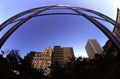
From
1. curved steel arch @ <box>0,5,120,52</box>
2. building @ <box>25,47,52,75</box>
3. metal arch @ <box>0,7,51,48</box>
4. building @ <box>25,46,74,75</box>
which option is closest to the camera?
building @ <box>25,47,52,75</box>

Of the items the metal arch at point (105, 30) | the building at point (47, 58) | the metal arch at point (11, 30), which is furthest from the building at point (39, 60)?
the metal arch at point (105, 30)

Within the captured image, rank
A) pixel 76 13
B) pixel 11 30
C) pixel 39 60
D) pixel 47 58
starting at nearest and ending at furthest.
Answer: pixel 39 60 < pixel 11 30 < pixel 47 58 < pixel 76 13

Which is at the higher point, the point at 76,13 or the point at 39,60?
the point at 76,13

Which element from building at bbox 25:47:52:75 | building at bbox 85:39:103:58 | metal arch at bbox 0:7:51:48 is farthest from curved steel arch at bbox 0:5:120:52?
building at bbox 25:47:52:75

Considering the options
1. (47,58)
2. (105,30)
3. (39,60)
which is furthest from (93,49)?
(39,60)

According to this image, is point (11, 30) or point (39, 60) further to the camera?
point (11, 30)

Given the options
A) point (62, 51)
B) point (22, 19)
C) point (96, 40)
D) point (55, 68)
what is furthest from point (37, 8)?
point (55, 68)

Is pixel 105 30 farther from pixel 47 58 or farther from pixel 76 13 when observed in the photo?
pixel 47 58

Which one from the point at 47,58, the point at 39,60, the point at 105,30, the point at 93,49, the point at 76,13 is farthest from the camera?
the point at 76,13

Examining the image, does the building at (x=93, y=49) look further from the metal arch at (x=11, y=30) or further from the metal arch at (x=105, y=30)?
the metal arch at (x=11, y=30)

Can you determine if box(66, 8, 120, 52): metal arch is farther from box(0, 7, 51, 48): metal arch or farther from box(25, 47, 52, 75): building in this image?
box(25, 47, 52, 75): building

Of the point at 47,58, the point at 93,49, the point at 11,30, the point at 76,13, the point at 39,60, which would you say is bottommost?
the point at 39,60

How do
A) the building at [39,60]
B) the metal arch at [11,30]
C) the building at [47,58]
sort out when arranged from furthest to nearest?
the metal arch at [11,30] → the building at [47,58] → the building at [39,60]

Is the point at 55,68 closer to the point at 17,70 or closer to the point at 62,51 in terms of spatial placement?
the point at 17,70
